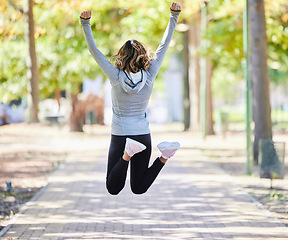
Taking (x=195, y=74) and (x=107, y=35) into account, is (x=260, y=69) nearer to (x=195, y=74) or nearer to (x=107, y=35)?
(x=107, y=35)

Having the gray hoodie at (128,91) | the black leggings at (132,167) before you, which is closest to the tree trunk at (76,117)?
the black leggings at (132,167)

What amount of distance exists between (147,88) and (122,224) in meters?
3.13

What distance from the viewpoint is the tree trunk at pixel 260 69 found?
14.4m

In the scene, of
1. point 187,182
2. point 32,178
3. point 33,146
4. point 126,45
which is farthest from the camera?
point 33,146

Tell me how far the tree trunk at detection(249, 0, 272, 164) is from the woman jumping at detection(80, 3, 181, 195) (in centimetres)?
878

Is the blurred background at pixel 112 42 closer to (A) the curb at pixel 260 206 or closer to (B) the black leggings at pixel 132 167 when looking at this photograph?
(A) the curb at pixel 260 206

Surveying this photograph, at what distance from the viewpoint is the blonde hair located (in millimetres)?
5652

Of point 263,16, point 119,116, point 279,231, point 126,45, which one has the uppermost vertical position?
point 263,16

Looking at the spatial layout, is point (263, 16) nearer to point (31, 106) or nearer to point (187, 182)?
point (187, 182)

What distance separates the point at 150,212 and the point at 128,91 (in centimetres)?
403

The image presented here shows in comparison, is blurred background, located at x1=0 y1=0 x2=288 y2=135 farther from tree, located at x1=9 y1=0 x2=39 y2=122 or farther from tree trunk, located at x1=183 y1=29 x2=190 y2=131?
tree, located at x1=9 y1=0 x2=39 y2=122

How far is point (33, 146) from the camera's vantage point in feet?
75.7

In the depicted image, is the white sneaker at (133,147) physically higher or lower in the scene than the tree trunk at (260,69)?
lower

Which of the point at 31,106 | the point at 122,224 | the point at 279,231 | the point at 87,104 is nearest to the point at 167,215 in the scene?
the point at 122,224
